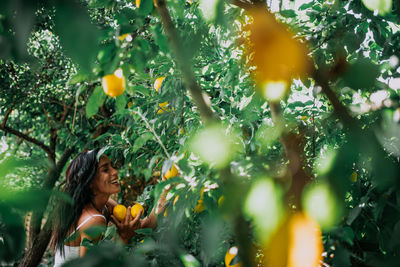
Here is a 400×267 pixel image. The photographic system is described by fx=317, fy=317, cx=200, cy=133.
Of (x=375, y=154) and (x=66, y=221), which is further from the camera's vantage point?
(x=66, y=221)

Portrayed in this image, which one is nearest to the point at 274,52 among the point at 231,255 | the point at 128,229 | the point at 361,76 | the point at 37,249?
the point at 361,76

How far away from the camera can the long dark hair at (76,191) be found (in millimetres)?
1589

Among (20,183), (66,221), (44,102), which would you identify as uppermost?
(44,102)

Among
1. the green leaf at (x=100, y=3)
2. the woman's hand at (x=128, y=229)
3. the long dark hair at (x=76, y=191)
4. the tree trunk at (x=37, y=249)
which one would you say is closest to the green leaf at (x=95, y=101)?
the green leaf at (x=100, y=3)

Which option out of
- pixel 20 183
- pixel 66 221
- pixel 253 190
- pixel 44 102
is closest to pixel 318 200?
pixel 253 190

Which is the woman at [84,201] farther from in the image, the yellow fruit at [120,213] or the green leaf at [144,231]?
the green leaf at [144,231]

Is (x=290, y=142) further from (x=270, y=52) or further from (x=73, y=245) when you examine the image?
(x=73, y=245)

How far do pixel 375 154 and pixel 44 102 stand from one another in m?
3.92

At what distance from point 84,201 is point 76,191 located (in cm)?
7

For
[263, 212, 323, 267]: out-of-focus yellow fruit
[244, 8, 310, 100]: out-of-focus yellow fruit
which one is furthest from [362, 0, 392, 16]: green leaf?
[263, 212, 323, 267]: out-of-focus yellow fruit

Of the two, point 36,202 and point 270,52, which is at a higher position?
point 270,52

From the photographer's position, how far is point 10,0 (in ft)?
1.15

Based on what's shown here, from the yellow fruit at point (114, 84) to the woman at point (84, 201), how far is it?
81 cm

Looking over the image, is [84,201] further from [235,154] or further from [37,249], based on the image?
[37,249]
